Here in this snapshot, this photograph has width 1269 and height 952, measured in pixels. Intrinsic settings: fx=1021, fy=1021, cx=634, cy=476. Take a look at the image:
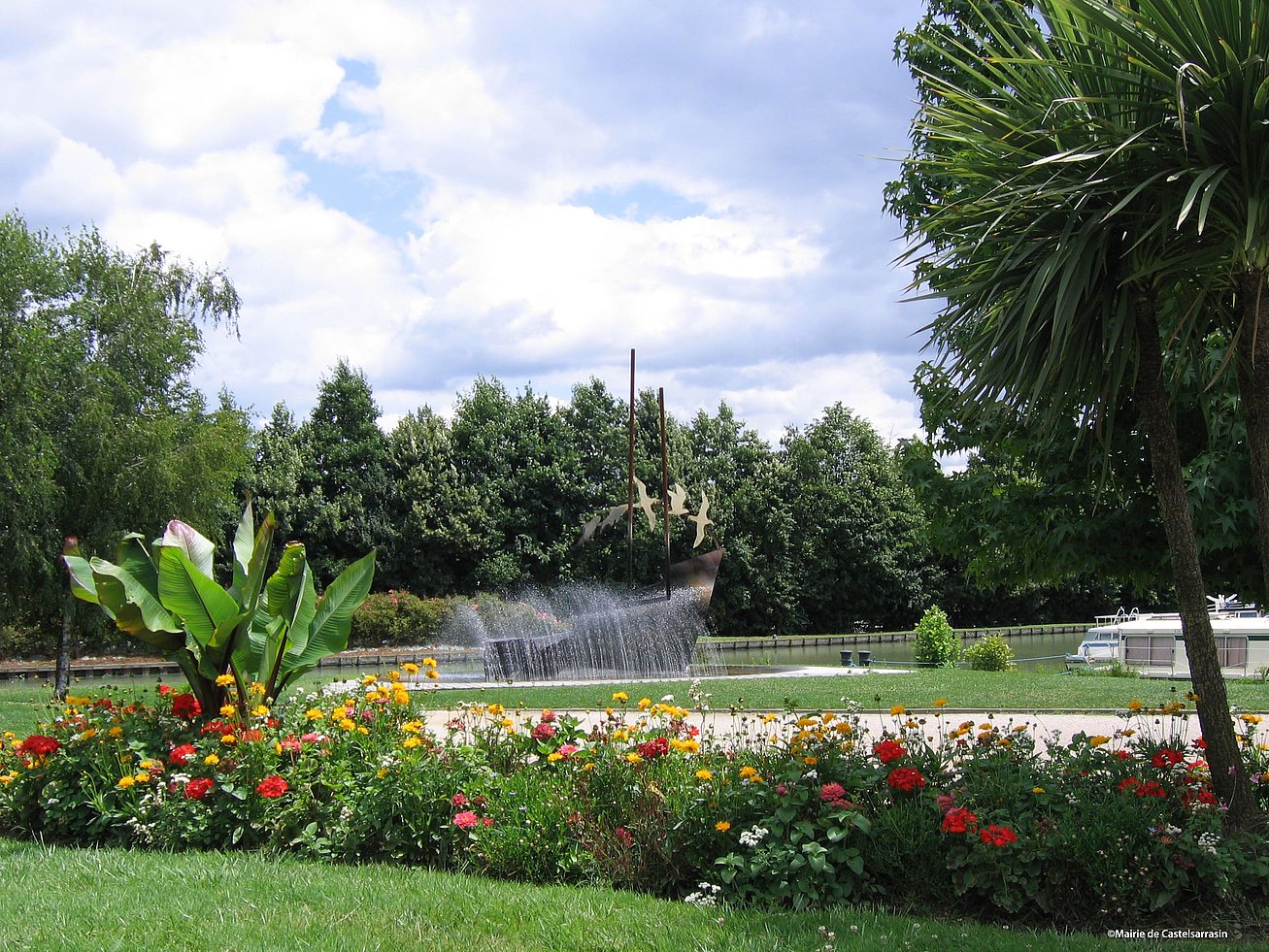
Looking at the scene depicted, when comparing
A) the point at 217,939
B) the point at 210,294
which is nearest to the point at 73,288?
the point at 210,294

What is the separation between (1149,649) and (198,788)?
2290 cm

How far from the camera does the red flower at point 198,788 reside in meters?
5.85

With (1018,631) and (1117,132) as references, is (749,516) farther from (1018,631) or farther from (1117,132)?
(1117,132)

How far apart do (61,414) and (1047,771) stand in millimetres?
18776

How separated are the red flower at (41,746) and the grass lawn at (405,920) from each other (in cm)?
138

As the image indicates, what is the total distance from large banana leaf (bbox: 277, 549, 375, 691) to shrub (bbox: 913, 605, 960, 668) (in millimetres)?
19328

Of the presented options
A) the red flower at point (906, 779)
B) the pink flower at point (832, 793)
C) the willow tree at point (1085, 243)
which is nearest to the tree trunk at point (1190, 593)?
the willow tree at point (1085, 243)

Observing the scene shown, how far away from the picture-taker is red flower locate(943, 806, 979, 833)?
4457 mm

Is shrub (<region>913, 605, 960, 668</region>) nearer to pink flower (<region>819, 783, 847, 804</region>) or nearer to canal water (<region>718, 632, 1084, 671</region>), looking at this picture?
canal water (<region>718, 632, 1084, 671</region>)

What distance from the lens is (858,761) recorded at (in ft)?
17.0

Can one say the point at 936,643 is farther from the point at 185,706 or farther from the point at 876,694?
the point at 185,706

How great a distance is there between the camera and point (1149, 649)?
2355 centimetres

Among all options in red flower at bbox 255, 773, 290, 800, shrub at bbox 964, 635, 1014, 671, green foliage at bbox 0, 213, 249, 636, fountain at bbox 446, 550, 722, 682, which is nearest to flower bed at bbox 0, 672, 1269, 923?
red flower at bbox 255, 773, 290, 800

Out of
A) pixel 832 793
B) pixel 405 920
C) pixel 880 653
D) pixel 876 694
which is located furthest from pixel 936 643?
pixel 405 920
